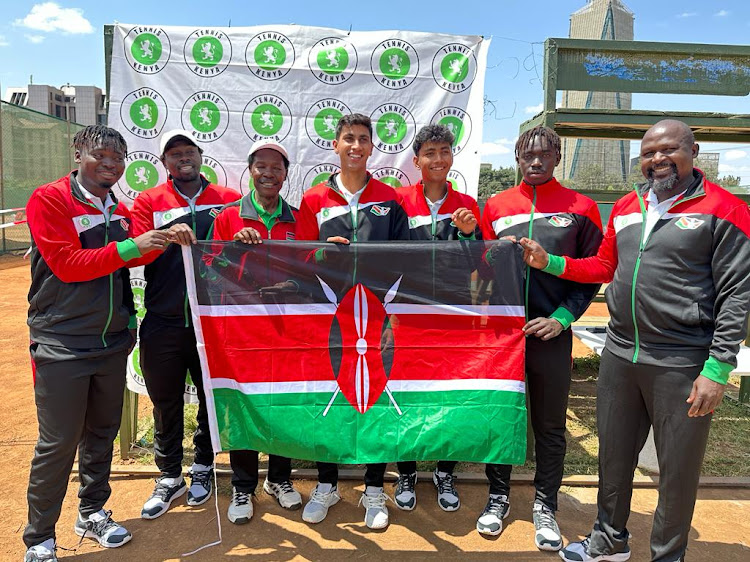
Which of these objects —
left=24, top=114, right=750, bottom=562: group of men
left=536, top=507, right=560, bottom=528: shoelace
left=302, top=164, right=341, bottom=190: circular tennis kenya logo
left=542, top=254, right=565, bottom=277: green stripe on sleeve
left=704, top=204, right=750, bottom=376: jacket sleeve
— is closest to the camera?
left=704, top=204, right=750, bottom=376: jacket sleeve

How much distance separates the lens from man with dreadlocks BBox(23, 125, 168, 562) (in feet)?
8.95

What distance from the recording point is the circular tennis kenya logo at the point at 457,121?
4328 mm

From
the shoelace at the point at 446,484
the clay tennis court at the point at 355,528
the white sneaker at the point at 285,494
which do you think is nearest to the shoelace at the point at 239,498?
the clay tennis court at the point at 355,528

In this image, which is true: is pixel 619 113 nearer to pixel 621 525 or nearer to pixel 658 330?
pixel 658 330

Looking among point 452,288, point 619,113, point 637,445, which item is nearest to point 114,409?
point 452,288

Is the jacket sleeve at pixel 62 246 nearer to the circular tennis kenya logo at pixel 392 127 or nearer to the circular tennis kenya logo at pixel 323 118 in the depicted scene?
the circular tennis kenya logo at pixel 323 118

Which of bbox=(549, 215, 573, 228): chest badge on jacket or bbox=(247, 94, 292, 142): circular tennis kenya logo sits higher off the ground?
bbox=(247, 94, 292, 142): circular tennis kenya logo

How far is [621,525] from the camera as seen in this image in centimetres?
296

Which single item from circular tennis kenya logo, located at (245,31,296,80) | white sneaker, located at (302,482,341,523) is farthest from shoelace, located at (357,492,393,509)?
circular tennis kenya logo, located at (245,31,296,80)

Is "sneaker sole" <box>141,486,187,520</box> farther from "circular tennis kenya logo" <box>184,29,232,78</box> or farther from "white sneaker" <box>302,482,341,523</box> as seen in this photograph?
"circular tennis kenya logo" <box>184,29,232,78</box>

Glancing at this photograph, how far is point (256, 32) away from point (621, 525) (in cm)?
447

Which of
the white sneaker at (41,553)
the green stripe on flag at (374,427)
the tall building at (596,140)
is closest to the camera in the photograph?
the white sneaker at (41,553)

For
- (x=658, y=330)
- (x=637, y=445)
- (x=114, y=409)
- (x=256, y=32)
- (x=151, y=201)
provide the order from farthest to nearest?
(x=256, y=32), (x=151, y=201), (x=114, y=409), (x=637, y=445), (x=658, y=330)

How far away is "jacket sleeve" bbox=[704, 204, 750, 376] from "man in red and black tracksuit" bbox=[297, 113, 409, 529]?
67.9 inches
